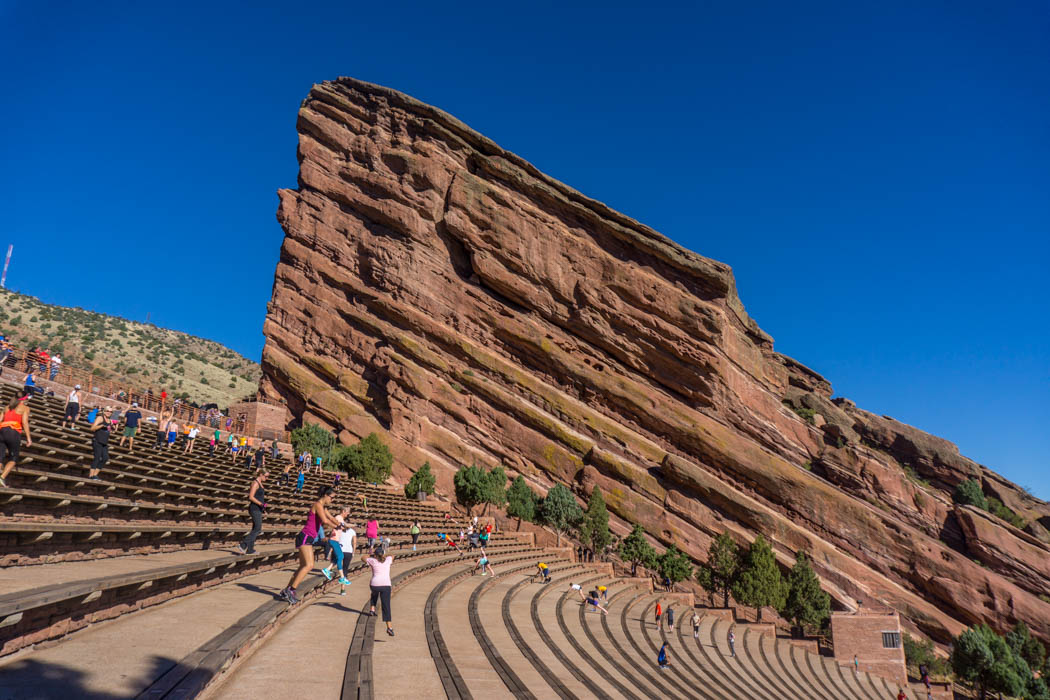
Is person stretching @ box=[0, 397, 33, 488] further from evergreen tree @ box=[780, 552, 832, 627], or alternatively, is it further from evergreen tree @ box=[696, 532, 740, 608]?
evergreen tree @ box=[780, 552, 832, 627]

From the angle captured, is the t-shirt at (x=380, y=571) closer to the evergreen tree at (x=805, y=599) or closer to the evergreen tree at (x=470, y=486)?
the evergreen tree at (x=470, y=486)

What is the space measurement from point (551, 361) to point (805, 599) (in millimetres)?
25982

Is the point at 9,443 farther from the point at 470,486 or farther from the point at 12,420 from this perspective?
the point at 470,486

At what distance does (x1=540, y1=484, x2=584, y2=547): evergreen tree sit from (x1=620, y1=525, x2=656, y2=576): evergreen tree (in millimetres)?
3939

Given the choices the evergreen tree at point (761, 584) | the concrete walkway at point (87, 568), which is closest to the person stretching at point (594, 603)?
the concrete walkway at point (87, 568)

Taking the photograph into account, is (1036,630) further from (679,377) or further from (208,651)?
(208,651)

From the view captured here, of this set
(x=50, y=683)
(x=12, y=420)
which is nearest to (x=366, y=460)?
(x=12, y=420)

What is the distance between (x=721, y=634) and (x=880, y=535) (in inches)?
745

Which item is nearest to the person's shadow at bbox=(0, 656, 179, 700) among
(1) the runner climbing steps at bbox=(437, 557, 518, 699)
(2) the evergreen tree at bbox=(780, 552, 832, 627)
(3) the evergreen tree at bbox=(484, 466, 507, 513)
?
(1) the runner climbing steps at bbox=(437, 557, 518, 699)

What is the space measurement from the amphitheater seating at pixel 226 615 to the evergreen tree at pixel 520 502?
1995 cm

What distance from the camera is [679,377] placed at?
162 feet

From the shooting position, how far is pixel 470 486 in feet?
135

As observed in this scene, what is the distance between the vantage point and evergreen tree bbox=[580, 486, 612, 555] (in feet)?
138

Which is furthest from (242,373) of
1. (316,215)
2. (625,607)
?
(625,607)
